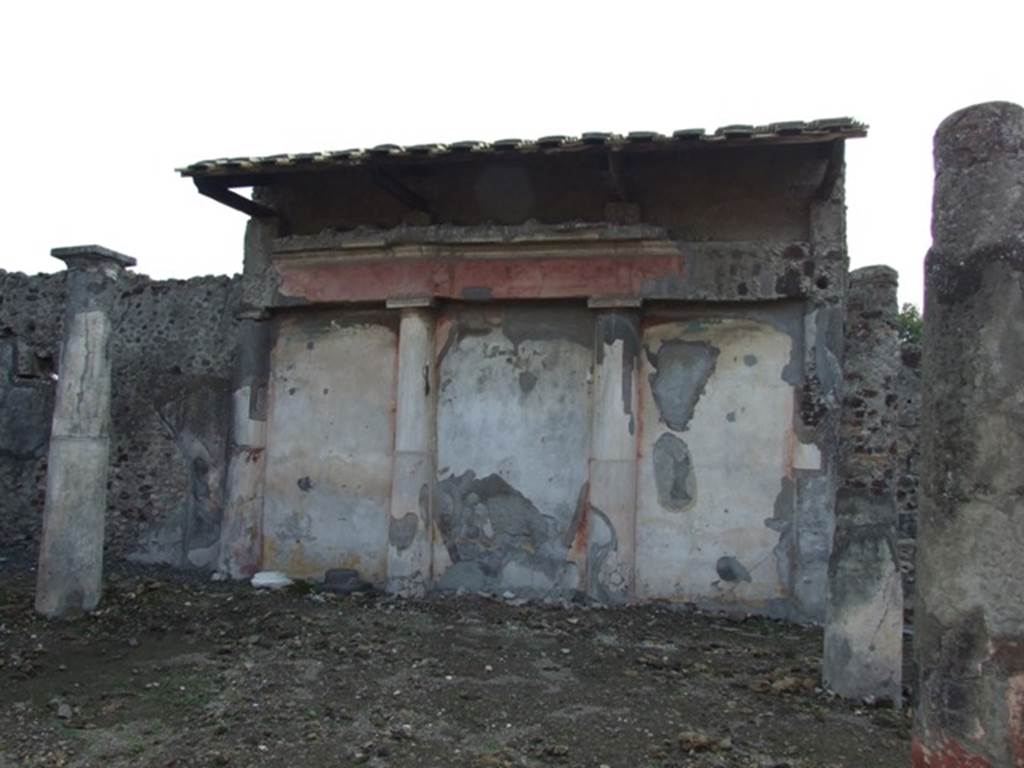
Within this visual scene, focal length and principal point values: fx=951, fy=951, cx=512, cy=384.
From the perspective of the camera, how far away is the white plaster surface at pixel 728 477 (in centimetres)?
645

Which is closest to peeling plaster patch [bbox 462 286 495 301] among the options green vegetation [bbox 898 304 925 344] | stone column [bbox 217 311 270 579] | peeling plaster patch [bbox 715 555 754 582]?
stone column [bbox 217 311 270 579]

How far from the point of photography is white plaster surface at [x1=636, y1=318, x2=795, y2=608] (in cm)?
645

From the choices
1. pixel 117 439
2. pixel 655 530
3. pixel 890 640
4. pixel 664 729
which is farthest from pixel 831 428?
pixel 117 439

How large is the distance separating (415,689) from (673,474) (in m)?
2.74

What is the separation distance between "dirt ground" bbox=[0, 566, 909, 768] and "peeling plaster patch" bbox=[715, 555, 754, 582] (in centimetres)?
29

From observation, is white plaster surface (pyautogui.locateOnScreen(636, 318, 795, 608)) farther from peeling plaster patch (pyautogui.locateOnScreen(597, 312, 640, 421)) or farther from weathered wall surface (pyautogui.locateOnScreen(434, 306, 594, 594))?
weathered wall surface (pyautogui.locateOnScreen(434, 306, 594, 594))

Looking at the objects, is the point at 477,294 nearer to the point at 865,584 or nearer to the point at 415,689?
the point at 415,689

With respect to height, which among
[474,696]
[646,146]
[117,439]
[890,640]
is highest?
[646,146]

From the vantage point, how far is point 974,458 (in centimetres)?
247

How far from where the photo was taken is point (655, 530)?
6.62m

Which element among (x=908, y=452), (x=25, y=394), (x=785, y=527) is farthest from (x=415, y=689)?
(x=25, y=394)

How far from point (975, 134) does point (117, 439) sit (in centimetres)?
729

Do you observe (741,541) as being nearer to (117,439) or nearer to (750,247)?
(750,247)

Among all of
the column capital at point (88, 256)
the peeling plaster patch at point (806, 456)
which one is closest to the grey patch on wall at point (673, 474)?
the peeling plaster patch at point (806, 456)
